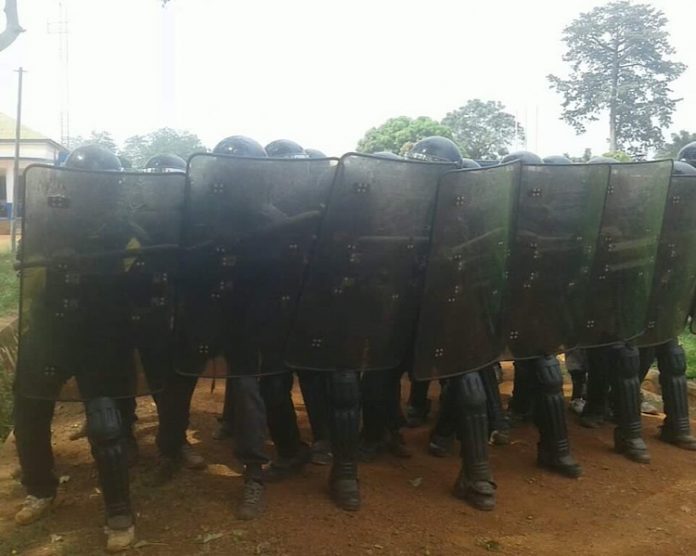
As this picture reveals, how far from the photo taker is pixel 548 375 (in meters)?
4.22

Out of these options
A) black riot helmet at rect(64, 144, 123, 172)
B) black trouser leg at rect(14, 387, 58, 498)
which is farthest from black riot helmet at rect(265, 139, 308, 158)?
black trouser leg at rect(14, 387, 58, 498)

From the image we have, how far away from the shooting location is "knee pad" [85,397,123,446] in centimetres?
328

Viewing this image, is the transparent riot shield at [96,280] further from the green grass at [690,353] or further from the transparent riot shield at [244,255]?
the green grass at [690,353]

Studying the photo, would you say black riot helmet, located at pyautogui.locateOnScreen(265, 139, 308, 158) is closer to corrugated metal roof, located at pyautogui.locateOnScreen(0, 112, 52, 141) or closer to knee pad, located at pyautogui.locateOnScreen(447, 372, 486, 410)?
knee pad, located at pyautogui.locateOnScreen(447, 372, 486, 410)

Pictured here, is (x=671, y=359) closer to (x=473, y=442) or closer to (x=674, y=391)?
(x=674, y=391)

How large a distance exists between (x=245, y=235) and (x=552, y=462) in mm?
2435

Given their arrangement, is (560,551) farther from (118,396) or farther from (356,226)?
(118,396)

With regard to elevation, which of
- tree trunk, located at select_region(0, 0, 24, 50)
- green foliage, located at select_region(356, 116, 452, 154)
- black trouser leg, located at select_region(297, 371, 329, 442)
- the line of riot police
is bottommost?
black trouser leg, located at select_region(297, 371, 329, 442)

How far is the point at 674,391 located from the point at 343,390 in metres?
2.66

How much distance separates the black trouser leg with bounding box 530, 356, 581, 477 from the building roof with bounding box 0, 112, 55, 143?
23.6 meters

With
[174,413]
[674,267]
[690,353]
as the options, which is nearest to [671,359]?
[674,267]

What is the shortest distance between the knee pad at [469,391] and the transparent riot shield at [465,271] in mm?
77

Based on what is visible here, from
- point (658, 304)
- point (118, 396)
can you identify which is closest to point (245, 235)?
point (118, 396)

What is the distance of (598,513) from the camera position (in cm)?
380
